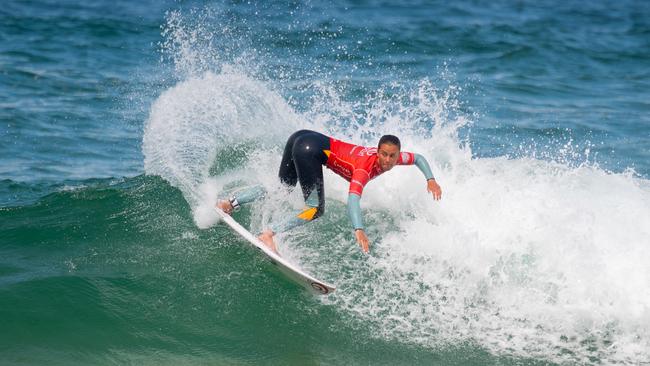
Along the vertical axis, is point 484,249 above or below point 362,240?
below

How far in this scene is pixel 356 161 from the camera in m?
7.52

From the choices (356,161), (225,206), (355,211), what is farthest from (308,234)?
(355,211)

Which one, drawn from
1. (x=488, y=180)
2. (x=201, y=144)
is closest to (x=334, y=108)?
(x=201, y=144)

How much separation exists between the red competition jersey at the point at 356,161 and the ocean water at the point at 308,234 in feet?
3.51

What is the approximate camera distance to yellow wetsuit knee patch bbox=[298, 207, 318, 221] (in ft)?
25.2

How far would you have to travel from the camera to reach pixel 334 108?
1445cm

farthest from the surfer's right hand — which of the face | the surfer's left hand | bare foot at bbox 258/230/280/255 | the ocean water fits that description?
bare foot at bbox 258/230/280/255

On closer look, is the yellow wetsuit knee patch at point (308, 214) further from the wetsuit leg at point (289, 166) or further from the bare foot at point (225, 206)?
the bare foot at point (225, 206)

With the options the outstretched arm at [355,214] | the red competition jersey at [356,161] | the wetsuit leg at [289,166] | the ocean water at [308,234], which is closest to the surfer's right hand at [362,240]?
the outstretched arm at [355,214]

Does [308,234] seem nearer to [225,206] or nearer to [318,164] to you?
[225,206]

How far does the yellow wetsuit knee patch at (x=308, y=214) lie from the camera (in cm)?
768

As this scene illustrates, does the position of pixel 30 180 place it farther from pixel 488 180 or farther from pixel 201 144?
pixel 488 180

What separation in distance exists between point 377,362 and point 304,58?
13.6 m

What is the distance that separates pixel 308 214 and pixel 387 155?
117 centimetres
